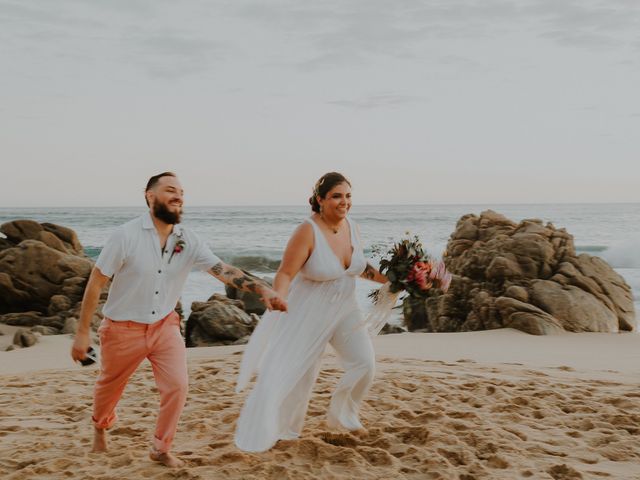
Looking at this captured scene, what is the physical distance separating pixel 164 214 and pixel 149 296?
0.56 m

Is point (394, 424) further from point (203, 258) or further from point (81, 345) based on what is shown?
point (81, 345)

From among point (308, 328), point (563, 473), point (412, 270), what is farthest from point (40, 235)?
point (563, 473)

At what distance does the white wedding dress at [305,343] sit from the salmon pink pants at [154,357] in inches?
25.0

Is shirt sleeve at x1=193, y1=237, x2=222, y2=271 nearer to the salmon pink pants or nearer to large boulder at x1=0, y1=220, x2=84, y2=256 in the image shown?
the salmon pink pants

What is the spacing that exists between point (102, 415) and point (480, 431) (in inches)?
122

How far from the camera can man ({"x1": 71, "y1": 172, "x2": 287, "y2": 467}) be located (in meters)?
4.76

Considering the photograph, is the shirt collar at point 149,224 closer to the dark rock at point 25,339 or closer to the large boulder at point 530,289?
the dark rock at point 25,339

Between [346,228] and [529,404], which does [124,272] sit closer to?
[346,228]

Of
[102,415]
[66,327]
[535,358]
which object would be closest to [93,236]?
[66,327]

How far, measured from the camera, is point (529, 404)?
7160 millimetres

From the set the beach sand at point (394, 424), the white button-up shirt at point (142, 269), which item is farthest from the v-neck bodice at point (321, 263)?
the beach sand at point (394, 424)

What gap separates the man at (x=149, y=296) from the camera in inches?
187

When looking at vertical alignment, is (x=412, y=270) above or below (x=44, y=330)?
above

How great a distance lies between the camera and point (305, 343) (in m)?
5.45
